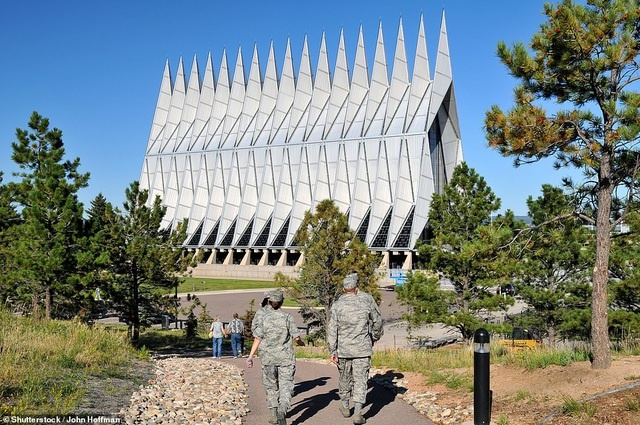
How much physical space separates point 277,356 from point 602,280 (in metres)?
4.42

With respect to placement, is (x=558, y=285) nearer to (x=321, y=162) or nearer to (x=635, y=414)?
(x=635, y=414)

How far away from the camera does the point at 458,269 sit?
1891cm

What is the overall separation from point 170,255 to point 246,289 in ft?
86.3

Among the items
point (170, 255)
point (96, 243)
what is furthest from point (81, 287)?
point (170, 255)

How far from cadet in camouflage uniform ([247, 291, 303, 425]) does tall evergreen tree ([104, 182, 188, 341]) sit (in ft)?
45.4

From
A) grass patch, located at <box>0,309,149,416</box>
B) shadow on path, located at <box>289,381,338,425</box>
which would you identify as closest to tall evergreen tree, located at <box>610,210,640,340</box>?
shadow on path, located at <box>289,381,338,425</box>

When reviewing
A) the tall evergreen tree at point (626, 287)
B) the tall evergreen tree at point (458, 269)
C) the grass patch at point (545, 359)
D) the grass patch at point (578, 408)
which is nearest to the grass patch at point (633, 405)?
the grass patch at point (578, 408)

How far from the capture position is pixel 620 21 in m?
8.18

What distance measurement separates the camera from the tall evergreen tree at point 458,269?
18.0 metres

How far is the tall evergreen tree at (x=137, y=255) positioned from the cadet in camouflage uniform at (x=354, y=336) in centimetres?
1399

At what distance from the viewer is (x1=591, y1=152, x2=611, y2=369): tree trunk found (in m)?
7.72

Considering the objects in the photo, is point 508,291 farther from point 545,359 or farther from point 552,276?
point 545,359

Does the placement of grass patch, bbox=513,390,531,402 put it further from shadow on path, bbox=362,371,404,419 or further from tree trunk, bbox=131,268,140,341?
tree trunk, bbox=131,268,140,341

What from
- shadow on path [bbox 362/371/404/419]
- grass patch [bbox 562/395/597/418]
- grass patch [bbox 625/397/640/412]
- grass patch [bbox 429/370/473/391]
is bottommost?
shadow on path [bbox 362/371/404/419]
